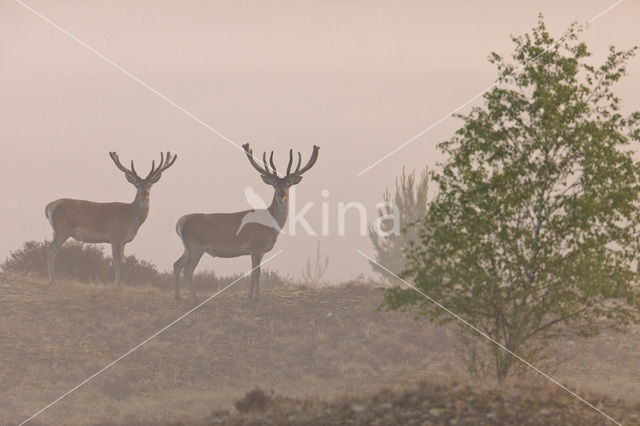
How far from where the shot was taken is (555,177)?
1141 cm

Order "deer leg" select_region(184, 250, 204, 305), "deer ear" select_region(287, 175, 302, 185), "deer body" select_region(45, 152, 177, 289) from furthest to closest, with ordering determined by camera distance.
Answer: "deer body" select_region(45, 152, 177, 289) < "deer leg" select_region(184, 250, 204, 305) < "deer ear" select_region(287, 175, 302, 185)

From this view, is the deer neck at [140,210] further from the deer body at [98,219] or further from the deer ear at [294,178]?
the deer ear at [294,178]

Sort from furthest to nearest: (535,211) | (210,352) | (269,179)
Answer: (269,179) < (210,352) < (535,211)

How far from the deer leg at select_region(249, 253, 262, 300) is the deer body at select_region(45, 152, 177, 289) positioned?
4.04 m

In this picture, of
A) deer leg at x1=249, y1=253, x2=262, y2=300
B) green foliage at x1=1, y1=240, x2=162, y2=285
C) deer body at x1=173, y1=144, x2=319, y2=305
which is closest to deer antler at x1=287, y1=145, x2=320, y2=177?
deer body at x1=173, y1=144, x2=319, y2=305

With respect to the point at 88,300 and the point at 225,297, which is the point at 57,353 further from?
the point at 225,297

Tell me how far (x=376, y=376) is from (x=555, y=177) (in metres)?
7.22

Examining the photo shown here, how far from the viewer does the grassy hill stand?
15.6m

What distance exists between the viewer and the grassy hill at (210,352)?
15.6 m

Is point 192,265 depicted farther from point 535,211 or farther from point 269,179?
point 535,211

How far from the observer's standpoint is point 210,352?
731 inches

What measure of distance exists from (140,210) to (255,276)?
14.2ft

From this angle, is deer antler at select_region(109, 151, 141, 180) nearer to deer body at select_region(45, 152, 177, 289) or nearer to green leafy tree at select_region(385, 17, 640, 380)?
deer body at select_region(45, 152, 177, 289)

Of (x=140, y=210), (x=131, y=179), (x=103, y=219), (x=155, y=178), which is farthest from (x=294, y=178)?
(x=103, y=219)
